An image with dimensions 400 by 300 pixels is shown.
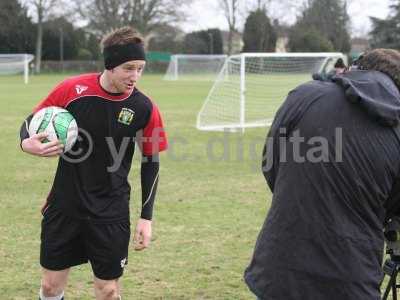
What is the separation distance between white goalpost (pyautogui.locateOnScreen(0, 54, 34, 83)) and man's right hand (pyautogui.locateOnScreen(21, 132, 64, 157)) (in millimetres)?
39475

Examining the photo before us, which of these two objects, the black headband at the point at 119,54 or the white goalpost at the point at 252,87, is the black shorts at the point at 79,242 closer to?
the black headband at the point at 119,54

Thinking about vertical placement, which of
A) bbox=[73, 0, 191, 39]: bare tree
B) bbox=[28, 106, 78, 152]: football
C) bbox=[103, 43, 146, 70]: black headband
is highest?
bbox=[73, 0, 191, 39]: bare tree

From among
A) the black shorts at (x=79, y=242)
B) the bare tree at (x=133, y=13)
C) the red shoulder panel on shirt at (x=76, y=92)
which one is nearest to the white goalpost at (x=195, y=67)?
the bare tree at (x=133, y=13)

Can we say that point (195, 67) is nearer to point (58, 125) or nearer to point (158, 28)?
point (158, 28)

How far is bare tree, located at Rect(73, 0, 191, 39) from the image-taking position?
5747 centimetres

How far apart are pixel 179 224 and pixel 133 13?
53.8 meters

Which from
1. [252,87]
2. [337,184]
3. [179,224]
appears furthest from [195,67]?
[337,184]

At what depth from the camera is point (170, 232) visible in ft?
21.0

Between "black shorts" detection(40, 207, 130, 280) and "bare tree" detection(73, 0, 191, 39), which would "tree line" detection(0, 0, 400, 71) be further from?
"black shorts" detection(40, 207, 130, 280)

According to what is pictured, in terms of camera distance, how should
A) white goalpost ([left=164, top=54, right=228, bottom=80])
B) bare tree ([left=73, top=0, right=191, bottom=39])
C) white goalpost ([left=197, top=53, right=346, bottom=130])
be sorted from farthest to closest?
bare tree ([left=73, top=0, right=191, bottom=39]), white goalpost ([left=164, top=54, right=228, bottom=80]), white goalpost ([left=197, top=53, right=346, bottom=130])

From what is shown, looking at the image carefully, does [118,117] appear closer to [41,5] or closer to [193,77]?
[193,77]

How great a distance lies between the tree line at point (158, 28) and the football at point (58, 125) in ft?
171

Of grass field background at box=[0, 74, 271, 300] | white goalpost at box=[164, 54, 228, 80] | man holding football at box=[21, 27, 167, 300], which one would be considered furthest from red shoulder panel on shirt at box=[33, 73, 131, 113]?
white goalpost at box=[164, 54, 228, 80]

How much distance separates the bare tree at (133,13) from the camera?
57.5m
